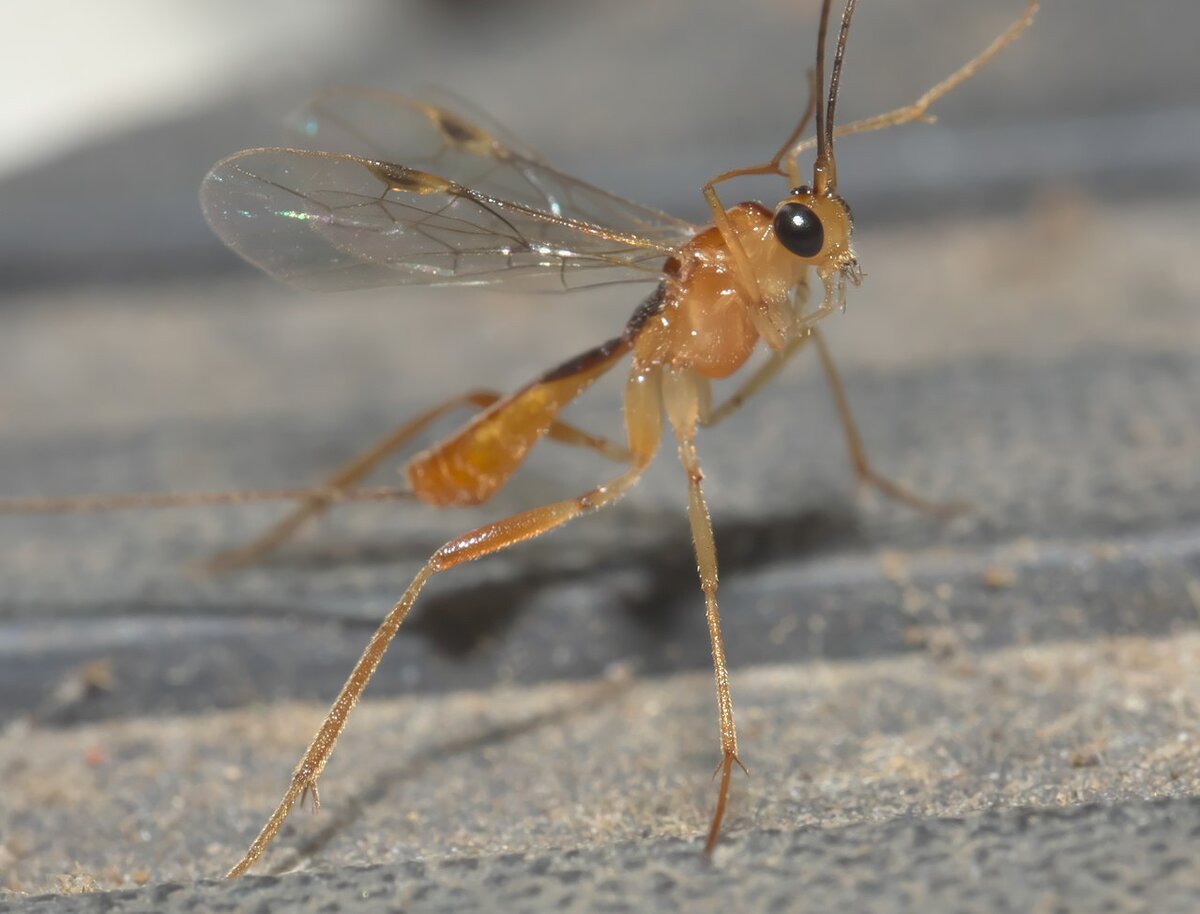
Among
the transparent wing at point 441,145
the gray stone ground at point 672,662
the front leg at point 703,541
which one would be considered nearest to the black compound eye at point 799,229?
the front leg at point 703,541

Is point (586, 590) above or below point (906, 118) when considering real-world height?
below

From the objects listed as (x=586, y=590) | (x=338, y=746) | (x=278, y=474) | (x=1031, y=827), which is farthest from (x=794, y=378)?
(x=1031, y=827)

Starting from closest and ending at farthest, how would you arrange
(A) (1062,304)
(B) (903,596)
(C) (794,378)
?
(B) (903,596) → (C) (794,378) → (A) (1062,304)

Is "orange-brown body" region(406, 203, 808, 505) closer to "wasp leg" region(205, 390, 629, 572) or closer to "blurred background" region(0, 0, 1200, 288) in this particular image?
"wasp leg" region(205, 390, 629, 572)

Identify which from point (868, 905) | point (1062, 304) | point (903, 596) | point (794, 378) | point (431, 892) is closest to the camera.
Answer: point (868, 905)

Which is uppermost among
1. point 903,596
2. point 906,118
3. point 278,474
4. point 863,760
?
point 906,118

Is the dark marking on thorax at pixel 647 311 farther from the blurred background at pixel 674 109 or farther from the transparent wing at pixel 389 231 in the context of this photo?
the blurred background at pixel 674 109

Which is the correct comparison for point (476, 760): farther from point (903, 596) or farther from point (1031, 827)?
point (1031, 827)
